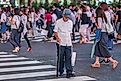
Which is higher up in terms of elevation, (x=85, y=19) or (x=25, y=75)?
(x=85, y=19)

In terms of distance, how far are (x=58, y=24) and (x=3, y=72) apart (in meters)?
2.20

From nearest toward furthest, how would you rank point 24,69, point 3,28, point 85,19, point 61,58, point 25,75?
point 61,58, point 25,75, point 24,69, point 85,19, point 3,28

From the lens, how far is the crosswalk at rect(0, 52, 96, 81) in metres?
9.73

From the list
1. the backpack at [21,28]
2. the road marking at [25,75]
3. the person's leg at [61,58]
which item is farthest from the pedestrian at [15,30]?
the person's leg at [61,58]

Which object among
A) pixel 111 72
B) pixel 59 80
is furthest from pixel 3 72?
pixel 111 72

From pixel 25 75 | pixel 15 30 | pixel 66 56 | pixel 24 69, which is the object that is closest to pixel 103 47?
pixel 66 56

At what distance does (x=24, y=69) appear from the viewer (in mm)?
11086

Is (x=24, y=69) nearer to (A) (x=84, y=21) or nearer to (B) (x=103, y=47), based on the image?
(B) (x=103, y=47)

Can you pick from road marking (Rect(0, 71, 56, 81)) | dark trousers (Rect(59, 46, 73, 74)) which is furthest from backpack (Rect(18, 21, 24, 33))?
dark trousers (Rect(59, 46, 73, 74))

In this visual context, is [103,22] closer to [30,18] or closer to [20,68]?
[20,68]

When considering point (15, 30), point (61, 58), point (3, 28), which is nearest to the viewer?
point (61, 58)

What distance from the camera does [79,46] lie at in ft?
55.9

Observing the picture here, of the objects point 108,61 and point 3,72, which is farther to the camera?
point 108,61

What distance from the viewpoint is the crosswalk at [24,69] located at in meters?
9.73
